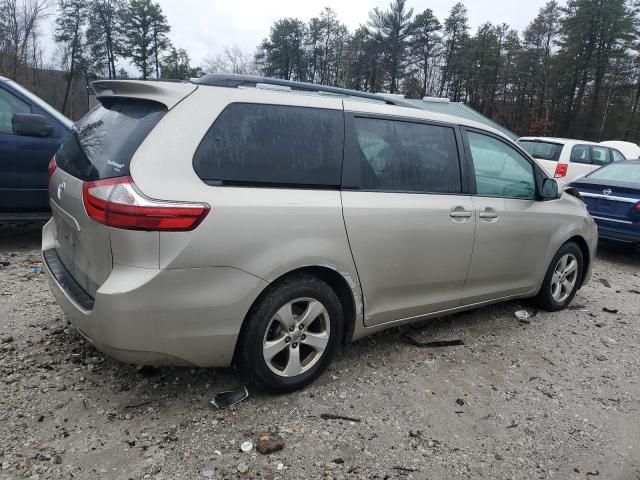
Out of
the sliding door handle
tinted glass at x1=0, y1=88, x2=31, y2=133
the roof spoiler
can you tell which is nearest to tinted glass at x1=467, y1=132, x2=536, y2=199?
the sliding door handle

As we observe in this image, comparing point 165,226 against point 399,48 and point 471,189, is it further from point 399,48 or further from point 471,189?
point 399,48

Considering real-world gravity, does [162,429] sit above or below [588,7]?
below

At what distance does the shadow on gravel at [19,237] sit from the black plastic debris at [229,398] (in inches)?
153

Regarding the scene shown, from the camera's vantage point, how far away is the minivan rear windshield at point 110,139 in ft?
7.72

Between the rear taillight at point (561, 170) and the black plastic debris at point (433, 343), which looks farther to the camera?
the rear taillight at point (561, 170)

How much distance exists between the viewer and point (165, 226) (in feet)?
7.26

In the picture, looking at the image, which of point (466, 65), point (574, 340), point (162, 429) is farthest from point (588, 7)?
point (162, 429)

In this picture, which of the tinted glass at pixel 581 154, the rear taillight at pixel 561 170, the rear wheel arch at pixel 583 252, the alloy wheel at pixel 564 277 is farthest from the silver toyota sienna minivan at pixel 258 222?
the tinted glass at pixel 581 154

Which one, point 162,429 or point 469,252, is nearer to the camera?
point 162,429

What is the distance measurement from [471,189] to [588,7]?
4708 cm

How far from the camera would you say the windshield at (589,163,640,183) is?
745 centimetres

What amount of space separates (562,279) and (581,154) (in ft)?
30.9

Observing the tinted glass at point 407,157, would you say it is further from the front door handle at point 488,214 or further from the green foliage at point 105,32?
the green foliage at point 105,32

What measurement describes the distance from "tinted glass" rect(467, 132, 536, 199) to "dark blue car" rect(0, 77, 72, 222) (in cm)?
438
